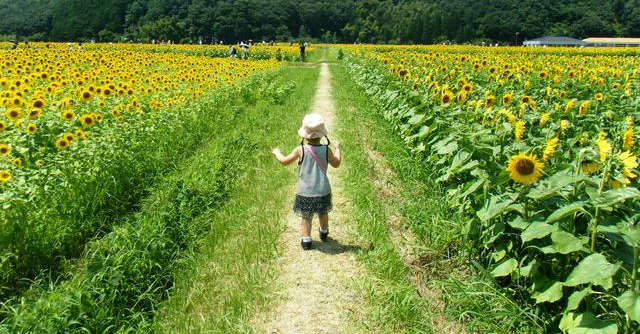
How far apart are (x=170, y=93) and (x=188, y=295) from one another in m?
6.06

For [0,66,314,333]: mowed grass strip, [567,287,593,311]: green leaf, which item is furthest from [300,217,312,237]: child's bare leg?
[567,287,593,311]: green leaf

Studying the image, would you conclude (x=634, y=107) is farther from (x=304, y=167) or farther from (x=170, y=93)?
(x=170, y=93)

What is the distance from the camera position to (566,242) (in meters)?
2.51

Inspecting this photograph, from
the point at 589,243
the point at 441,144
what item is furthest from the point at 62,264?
the point at 589,243

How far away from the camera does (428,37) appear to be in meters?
82.5

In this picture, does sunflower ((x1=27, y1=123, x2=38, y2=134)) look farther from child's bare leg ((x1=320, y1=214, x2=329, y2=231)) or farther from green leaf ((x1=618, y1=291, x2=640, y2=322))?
green leaf ((x1=618, y1=291, x2=640, y2=322))

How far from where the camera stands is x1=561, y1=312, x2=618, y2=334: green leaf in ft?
7.35

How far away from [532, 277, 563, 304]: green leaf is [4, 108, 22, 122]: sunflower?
17.4 ft

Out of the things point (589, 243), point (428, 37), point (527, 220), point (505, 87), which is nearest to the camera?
point (589, 243)

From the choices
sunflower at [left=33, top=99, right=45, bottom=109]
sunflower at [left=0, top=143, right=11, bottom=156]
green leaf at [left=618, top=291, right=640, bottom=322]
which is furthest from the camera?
sunflower at [left=33, top=99, right=45, bottom=109]

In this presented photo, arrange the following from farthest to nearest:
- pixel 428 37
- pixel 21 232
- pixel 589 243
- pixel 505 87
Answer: pixel 428 37 < pixel 505 87 < pixel 21 232 < pixel 589 243

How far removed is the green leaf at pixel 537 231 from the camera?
2.61 m

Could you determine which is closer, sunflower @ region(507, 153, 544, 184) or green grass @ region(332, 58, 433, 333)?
sunflower @ region(507, 153, 544, 184)

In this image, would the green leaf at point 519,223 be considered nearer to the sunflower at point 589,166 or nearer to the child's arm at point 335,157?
the sunflower at point 589,166
